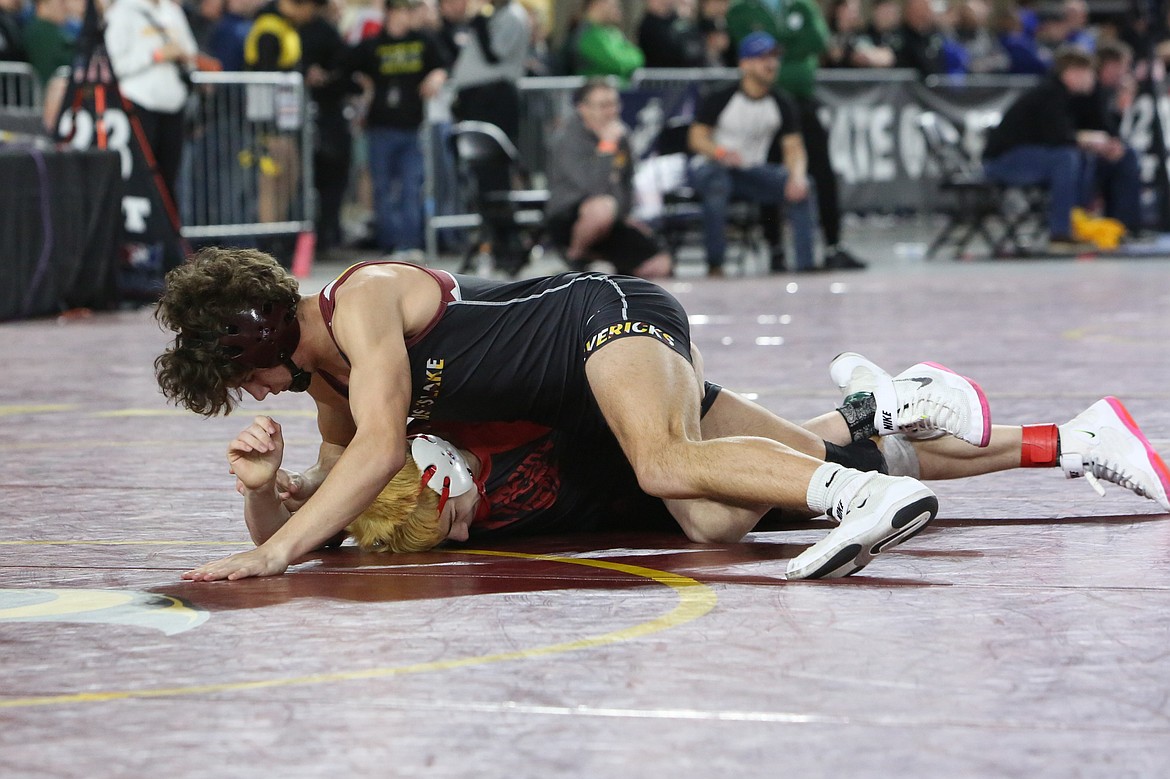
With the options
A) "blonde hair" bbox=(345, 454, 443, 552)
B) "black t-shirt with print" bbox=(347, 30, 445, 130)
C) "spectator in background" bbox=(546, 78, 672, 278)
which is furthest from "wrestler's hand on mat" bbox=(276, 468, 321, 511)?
"black t-shirt with print" bbox=(347, 30, 445, 130)

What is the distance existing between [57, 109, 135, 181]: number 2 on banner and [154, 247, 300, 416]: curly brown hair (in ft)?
25.3

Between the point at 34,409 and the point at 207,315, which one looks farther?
the point at 34,409

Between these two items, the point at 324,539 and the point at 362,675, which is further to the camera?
the point at 324,539

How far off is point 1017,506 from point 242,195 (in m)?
9.77

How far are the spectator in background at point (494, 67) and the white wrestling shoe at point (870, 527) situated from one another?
11231 millimetres

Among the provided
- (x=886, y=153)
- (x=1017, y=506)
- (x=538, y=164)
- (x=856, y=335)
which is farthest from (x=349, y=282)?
(x=886, y=153)

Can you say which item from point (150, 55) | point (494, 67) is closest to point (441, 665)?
point (150, 55)

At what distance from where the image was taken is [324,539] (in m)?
4.00

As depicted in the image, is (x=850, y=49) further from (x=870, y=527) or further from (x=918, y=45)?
(x=870, y=527)

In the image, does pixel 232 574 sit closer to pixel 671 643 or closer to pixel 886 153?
pixel 671 643

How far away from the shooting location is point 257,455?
409cm

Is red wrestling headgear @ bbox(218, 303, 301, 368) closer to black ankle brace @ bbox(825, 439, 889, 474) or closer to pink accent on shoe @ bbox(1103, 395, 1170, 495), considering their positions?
black ankle brace @ bbox(825, 439, 889, 474)

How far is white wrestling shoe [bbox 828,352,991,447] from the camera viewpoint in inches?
181

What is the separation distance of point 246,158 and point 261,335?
390 inches
